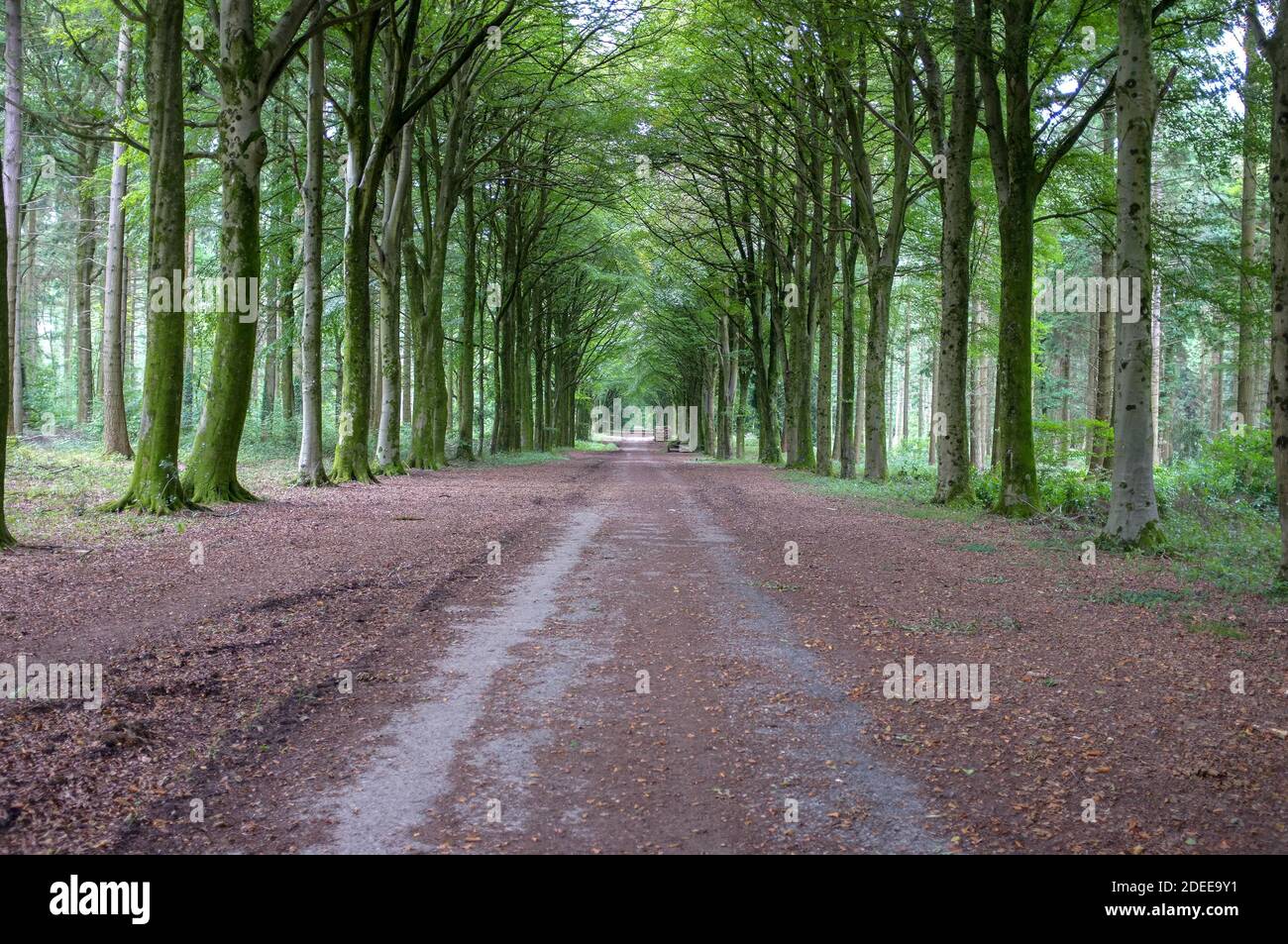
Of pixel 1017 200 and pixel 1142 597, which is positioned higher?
pixel 1017 200

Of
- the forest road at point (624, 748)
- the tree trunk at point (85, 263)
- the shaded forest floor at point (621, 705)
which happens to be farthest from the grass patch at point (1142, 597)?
the tree trunk at point (85, 263)

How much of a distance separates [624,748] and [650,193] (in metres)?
34.5

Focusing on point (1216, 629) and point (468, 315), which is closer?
point (1216, 629)

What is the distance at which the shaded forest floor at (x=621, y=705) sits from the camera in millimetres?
3711

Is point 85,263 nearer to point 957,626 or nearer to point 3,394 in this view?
point 3,394

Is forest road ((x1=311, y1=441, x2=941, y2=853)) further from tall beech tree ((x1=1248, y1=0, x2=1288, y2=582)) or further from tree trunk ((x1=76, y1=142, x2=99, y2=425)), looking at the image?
tree trunk ((x1=76, y1=142, x2=99, y2=425))

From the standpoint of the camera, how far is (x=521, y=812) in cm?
377

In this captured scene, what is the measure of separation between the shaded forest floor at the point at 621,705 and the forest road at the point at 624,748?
2cm

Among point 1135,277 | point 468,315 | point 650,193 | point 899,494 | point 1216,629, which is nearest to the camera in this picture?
point 1216,629

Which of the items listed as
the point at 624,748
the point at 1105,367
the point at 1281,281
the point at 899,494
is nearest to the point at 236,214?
the point at 624,748

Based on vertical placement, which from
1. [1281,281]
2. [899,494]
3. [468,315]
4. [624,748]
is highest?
[468,315]

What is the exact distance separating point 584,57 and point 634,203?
1171 cm

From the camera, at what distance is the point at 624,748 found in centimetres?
459

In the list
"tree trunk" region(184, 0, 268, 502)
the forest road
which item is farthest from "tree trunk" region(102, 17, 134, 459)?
the forest road
